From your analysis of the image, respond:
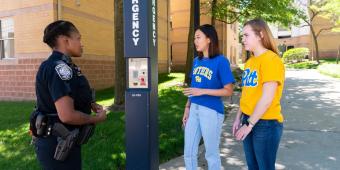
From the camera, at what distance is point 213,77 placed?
156 inches

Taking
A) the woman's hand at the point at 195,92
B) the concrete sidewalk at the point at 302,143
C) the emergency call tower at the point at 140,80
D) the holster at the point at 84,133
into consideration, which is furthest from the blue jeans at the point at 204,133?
the holster at the point at 84,133

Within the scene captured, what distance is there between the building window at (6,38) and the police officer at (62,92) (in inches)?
504

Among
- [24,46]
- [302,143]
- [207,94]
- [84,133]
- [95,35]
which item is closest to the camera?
[84,133]

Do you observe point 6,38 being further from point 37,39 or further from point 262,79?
point 262,79

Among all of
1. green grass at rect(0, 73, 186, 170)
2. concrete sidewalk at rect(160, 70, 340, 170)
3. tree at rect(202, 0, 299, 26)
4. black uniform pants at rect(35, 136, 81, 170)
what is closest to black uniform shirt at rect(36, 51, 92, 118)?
black uniform pants at rect(35, 136, 81, 170)

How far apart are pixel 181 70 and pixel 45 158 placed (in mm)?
26521

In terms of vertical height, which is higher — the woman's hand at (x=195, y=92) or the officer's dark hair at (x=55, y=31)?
the officer's dark hair at (x=55, y=31)

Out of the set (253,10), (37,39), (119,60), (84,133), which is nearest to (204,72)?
(84,133)

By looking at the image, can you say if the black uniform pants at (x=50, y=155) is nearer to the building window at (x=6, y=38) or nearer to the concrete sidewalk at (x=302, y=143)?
the concrete sidewalk at (x=302, y=143)

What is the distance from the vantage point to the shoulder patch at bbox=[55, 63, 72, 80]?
2.66m

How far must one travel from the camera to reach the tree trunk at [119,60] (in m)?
8.93

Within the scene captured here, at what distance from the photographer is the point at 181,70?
2920cm

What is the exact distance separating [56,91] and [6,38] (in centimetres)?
1337

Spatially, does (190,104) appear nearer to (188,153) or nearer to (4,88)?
(188,153)
